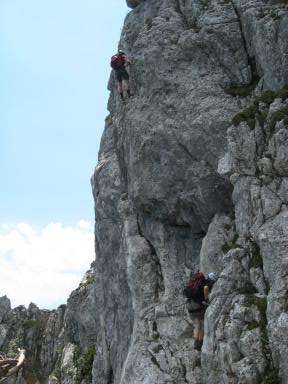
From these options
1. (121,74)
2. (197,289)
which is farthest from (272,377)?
(121,74)

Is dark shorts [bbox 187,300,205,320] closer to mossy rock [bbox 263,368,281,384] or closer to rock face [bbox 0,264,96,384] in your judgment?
mossy rock [bbox 263,368,281,384]

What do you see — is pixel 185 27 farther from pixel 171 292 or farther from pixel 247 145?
pixel 171 292

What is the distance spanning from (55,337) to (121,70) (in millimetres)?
53982

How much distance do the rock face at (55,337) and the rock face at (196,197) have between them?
55.4 ft

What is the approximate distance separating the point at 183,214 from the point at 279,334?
13.3 m

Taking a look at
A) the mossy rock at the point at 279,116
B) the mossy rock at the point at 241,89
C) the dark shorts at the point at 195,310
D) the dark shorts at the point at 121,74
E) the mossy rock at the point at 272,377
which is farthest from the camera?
the dark shorts at the point at 121,74

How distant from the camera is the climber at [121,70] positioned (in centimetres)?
3262

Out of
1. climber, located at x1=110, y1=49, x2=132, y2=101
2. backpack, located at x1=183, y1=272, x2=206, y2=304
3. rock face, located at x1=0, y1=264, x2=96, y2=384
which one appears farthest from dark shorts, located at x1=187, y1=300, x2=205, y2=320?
rock face, located at x1=0, y1=264, x2=96, y2=384

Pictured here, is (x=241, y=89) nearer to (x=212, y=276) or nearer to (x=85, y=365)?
(x=212, y=276)

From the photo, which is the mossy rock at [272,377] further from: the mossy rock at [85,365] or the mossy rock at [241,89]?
the mossy rock at [85,365]

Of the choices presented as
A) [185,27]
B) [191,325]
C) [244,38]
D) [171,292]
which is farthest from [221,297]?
[185,27]

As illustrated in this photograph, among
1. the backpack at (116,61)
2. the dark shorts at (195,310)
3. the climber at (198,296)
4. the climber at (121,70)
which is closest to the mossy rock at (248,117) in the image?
the climber at (198,296)

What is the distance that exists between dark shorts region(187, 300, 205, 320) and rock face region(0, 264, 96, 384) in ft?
88.8

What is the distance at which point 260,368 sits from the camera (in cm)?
1733
